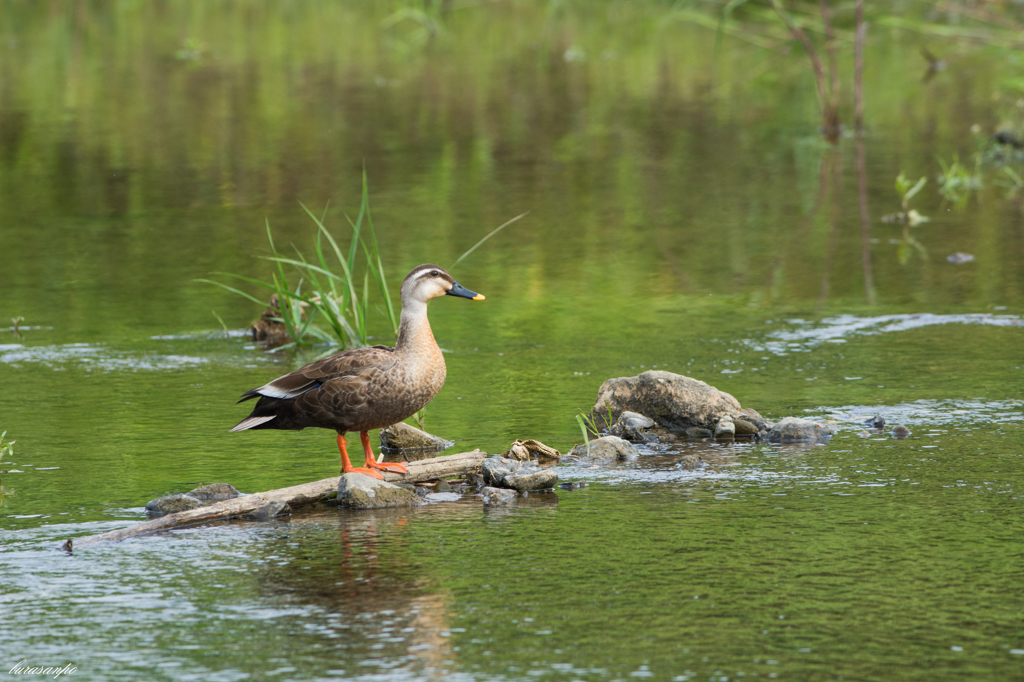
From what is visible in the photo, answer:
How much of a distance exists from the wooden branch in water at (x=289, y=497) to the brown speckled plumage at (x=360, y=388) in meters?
0.29

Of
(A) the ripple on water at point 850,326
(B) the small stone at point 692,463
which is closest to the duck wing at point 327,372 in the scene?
(B) the small stone at point 692,463

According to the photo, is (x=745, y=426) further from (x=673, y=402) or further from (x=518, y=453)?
(x=518, y=453)

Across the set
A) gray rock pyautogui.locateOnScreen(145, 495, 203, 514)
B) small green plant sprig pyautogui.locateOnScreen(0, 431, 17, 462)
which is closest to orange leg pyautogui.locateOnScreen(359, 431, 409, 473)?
gray rock pyautogui.locateOnScreen(145, 495, 203, 514)

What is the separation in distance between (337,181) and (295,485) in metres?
9.44

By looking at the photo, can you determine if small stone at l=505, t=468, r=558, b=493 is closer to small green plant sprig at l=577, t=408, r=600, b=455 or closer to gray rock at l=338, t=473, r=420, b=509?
gray rock at l=338, t=473, r=420, b=509

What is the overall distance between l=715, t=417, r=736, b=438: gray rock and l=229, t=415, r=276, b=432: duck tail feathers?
7.23ft

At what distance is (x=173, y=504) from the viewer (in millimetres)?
6055

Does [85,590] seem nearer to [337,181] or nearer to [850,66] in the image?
[337,181]

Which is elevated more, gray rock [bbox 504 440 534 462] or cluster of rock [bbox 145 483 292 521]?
gray rock [bbox 504 440 534 462]

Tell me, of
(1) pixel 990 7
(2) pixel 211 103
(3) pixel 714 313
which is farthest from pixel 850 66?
(3) pixel 714 313

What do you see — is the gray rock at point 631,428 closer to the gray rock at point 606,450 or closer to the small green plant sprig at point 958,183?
the gray rock at point 606,450

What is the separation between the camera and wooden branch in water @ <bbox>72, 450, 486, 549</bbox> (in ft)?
18.9

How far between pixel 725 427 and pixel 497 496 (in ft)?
4.86

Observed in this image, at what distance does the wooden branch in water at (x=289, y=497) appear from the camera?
5773 millimetres
